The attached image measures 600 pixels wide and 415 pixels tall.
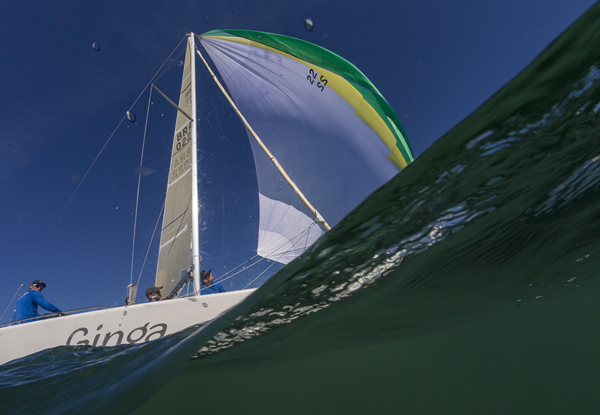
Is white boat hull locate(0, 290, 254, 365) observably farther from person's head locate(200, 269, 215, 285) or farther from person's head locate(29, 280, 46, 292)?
person's head locate(200, 269, 215, 285)

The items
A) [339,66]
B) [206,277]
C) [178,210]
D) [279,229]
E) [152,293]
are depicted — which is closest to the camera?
[152,293]

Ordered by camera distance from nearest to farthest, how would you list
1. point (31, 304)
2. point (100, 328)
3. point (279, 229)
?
point (100, 328) → point (31, 304) → point (279, 229)

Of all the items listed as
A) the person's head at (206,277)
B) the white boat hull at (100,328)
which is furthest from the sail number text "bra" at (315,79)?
the white boat hull at (100,328)

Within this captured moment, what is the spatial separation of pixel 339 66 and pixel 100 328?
25.7 feet

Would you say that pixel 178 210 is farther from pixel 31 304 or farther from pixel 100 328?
pixel 100 328

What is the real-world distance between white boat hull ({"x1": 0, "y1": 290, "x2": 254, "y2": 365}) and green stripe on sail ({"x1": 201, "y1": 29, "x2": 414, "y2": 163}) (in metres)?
6.99

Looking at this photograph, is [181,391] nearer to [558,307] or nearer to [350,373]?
[350,373]

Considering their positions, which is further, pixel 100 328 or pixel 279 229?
pixel 279 229

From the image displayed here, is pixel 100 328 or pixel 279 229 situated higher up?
pixel 279 229

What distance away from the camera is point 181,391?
156 cm

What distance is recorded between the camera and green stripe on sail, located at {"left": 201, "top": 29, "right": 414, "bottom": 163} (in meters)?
8.10

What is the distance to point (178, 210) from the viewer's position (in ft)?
23.4

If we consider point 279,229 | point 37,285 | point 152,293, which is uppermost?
point 279,229

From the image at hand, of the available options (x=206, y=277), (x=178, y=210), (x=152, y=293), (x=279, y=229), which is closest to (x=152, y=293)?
(x=152, y=293)
